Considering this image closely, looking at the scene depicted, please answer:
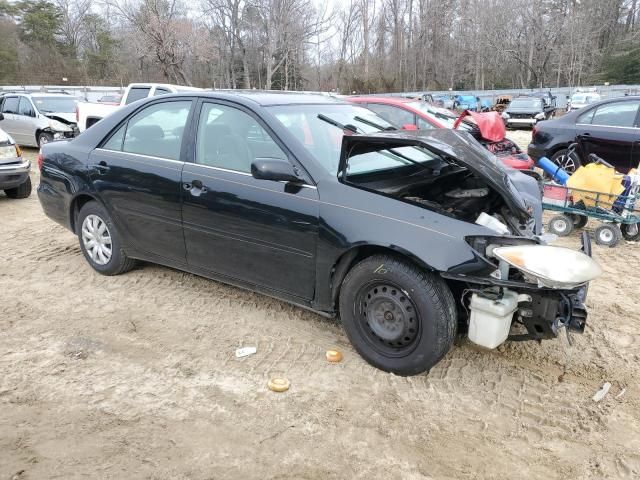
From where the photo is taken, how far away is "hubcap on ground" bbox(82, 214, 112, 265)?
A: 4680 millimetres

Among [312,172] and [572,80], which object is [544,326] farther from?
[572,80]

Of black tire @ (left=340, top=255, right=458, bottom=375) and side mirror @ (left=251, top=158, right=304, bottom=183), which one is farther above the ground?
side mirror @ (left=251, top=158, right=304, bottom=183)

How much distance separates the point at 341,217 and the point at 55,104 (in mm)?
13667

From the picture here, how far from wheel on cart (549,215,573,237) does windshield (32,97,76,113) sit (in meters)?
12.8

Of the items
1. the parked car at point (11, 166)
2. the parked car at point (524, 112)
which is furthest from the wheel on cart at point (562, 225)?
the parked car at point (524, 112)

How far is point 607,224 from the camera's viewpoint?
20.3ft

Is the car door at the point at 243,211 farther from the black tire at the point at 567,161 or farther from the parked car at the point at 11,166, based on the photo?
the black tire at the point at 567,161

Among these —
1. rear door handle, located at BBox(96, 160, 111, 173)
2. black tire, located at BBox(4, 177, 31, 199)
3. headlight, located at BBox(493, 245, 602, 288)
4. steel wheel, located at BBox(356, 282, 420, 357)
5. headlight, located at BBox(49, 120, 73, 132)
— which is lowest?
black tire, located at BBox(4, 177, 31, 199)

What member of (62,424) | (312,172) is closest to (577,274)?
(312,172)

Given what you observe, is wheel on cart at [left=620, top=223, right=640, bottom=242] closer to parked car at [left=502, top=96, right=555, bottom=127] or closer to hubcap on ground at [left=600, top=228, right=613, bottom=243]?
hubcap on ground at [left=600, top=228, right=613, bottom=243]

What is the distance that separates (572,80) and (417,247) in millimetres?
52577

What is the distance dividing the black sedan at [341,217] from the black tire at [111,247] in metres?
0.02

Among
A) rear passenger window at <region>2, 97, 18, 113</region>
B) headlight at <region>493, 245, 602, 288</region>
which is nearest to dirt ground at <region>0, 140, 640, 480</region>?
headlight at <region>493, 245, 602, 288</region>

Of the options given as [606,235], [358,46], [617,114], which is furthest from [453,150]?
[358,46]
